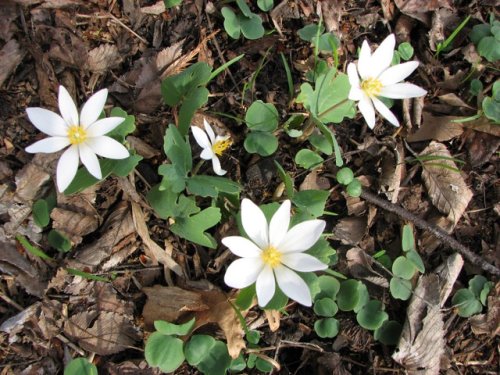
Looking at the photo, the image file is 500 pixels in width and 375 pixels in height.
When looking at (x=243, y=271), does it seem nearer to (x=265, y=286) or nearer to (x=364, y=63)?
(x=265, y=286)

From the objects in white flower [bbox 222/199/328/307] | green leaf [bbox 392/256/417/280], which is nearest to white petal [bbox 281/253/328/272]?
white flower [bbox 222/199/328/307]

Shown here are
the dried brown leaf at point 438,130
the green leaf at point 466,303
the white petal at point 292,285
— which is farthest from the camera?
the dried brown leaf at point 438,130

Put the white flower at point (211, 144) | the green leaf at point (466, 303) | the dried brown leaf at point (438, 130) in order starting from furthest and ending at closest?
the dried brown leaf at point (438, 130)
the green leaf at point (466, 303)
the white flower at point (211, 144)

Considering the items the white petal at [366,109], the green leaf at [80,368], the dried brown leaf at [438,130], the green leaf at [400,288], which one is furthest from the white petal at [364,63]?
the green leaf at [80,368]

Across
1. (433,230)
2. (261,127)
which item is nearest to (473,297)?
(433,230)

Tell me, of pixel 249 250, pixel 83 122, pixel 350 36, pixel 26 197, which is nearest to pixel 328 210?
pixel 249 250

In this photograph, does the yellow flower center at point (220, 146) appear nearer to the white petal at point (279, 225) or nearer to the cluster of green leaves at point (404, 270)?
the white petal at point (279, 225)
